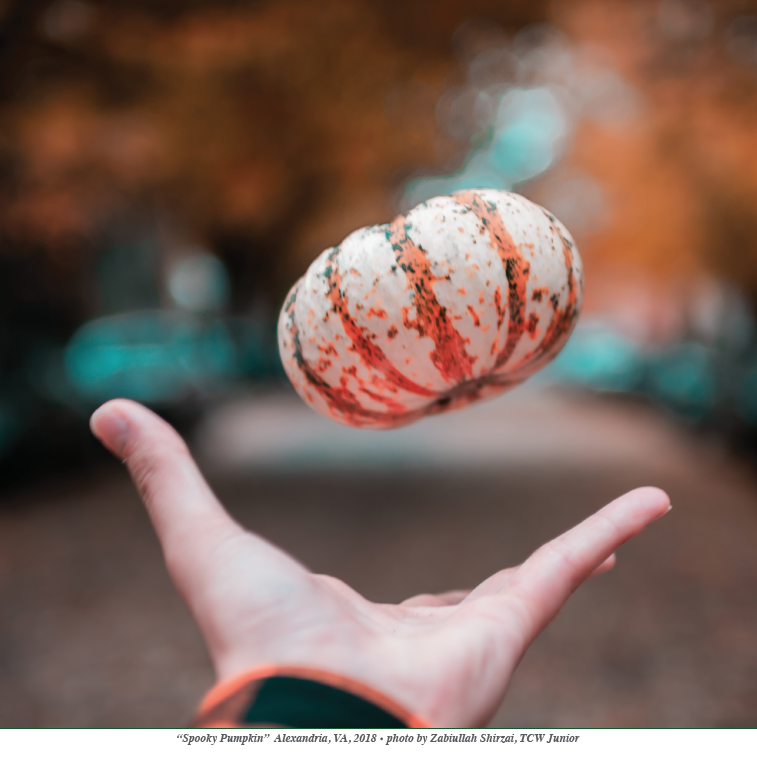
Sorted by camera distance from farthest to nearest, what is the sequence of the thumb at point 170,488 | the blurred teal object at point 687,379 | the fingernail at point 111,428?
1. the blurred teal object at point 687,379
2. the fingernail at point 111,428
3. the thumb at point 170,488

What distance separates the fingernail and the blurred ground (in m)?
3.51

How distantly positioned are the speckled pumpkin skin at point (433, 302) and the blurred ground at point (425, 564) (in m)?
3.52

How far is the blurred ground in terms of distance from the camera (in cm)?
504

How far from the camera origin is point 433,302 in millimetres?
1871

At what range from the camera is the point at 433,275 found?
1859 mm

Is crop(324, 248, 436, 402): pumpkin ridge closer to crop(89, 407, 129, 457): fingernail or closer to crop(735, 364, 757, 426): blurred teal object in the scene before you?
crop(89, 407, 129, 457): fingernail

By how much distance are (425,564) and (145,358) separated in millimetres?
6605

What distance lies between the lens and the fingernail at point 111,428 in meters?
1.84

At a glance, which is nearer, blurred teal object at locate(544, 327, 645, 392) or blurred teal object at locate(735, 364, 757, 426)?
blurred teal object at locate(735, 364, 757, 426)

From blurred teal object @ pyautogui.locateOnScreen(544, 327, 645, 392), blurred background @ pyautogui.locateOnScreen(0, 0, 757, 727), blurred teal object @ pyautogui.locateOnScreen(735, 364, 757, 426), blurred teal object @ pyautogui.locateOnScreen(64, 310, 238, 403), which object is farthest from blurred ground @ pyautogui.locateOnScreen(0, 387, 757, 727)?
blurred teal object @ pyautogui.locateOnScreen(544, 327, 645, 392)

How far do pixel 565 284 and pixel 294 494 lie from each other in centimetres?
788

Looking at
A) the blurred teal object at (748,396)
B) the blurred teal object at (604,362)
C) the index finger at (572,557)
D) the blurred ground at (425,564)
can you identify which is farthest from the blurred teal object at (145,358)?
the blurred teal object at (604,362)

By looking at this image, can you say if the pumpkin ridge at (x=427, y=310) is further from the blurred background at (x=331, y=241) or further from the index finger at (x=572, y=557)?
→ the blurred background at (x=331, y=241)
